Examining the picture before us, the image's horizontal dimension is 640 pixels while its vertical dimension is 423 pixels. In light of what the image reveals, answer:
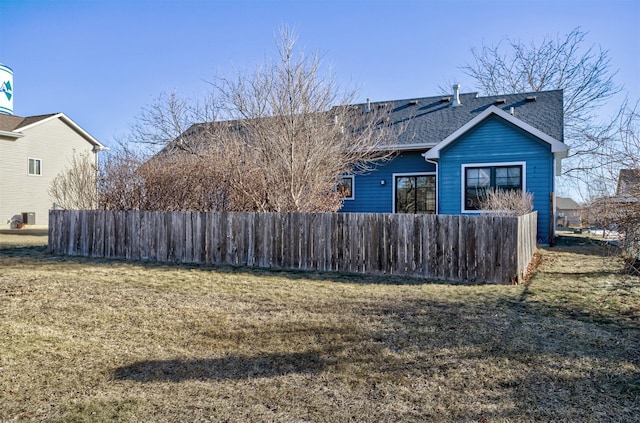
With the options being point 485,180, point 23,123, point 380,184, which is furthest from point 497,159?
point 23,123

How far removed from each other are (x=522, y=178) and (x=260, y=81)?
917 centimetres

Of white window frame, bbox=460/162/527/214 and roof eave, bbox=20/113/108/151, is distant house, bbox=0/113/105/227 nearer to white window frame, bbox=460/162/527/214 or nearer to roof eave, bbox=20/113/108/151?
roof eave, bbox=20/113/108/151

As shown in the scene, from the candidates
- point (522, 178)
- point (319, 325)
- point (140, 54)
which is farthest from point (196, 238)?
point (522, 178)

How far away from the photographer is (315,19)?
11664 mm

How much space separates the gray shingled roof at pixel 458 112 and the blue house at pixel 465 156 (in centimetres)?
3

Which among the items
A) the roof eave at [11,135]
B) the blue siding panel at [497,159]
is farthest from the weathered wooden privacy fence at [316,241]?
the roof eave at [11,135]

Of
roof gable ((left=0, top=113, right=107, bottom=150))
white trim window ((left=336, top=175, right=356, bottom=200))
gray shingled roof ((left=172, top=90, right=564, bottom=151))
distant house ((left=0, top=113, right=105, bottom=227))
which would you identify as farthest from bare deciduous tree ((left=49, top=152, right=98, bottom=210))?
roof gable ((left=0, top=113, right=107, bottom=150))

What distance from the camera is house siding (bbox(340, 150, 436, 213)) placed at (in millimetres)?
16531

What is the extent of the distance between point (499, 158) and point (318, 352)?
39.9ft

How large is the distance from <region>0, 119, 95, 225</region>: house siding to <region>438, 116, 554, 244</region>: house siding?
695 inches

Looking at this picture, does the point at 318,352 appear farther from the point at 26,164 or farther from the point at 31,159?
the point at 31,159

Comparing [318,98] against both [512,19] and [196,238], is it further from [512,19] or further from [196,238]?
[512,19]

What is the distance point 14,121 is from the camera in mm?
23141

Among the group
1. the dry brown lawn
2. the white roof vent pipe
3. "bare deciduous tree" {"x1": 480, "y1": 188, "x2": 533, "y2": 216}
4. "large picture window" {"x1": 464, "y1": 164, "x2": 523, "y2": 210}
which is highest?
the white roof vent pipe
